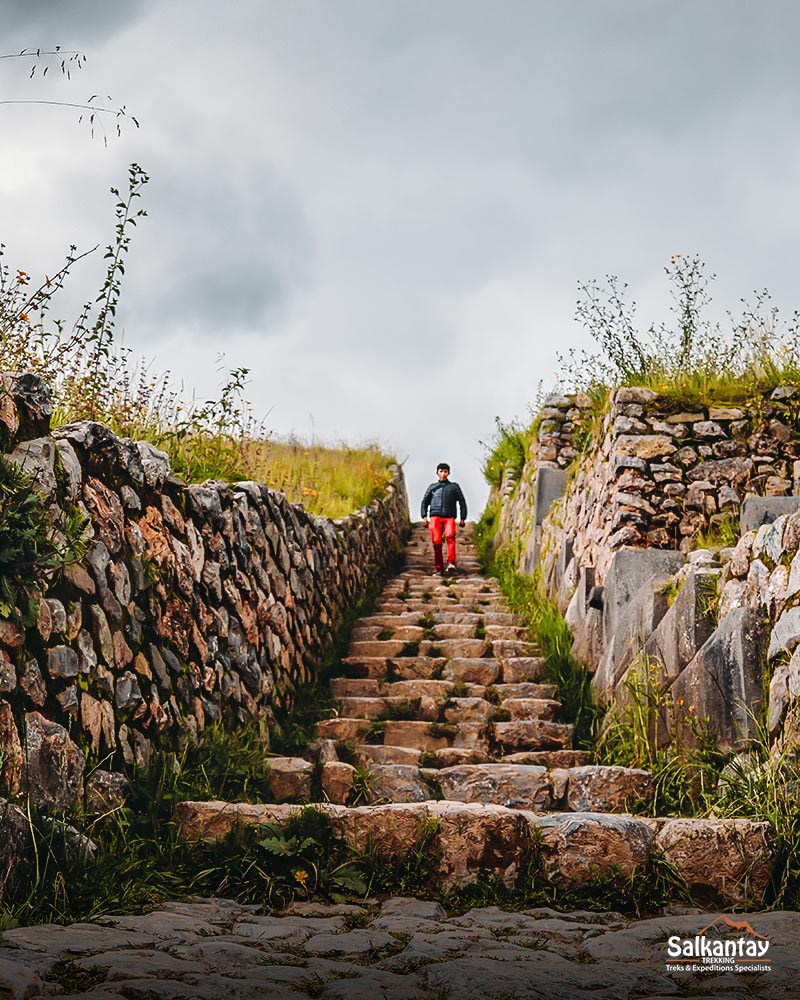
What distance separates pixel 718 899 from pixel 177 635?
2804 mm

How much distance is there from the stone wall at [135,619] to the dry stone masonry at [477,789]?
550 mm

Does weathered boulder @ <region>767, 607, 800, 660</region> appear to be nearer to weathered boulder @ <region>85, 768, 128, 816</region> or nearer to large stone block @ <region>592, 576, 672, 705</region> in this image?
large stone block @ <region>592, 576, 672, 705</region>

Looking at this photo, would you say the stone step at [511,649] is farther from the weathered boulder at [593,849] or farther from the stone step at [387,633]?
the weathered boulder at [593,849]

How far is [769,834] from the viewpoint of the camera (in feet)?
11.6

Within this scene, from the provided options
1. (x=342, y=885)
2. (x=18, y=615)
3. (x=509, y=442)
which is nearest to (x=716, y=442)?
(x=342, y=885)

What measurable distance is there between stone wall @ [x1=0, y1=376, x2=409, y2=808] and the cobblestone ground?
2.51 ft

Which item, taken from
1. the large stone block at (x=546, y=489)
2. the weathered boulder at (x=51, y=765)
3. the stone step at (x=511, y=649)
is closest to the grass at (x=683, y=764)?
the stone step at (x=511, y=649)

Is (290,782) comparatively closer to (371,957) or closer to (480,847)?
(480,847)

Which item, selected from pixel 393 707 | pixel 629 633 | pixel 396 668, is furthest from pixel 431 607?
pixel 629 633

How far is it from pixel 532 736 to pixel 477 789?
1.12 metres

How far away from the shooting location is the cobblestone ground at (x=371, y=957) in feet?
7.29

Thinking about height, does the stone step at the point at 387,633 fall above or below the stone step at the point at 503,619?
below

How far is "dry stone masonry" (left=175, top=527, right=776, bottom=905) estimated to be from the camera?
3605 mm

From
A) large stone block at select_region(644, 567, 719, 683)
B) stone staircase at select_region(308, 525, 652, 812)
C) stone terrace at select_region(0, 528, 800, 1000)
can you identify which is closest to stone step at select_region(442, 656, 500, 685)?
stone staircase at select_region(308, 525, 652, 812)
